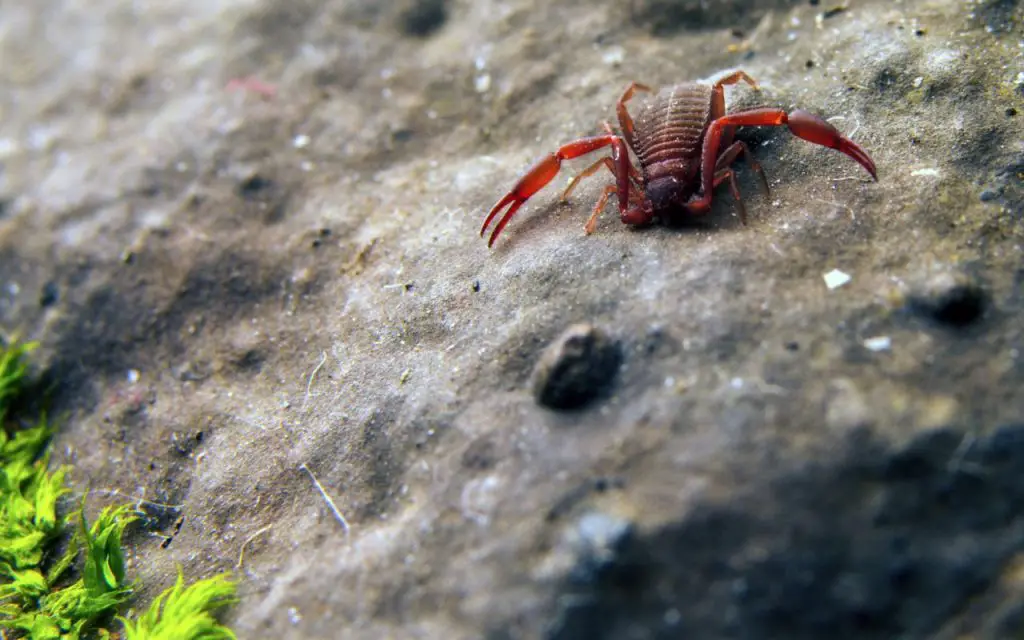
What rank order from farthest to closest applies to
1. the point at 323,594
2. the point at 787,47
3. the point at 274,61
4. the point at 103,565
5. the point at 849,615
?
the point at 274,61 → the point at 787,47 → the point at 103,565 → the point at 323,594 → the point at 849,615

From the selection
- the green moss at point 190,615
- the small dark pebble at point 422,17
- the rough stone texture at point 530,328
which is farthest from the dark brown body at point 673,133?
the green moss at point 190,615

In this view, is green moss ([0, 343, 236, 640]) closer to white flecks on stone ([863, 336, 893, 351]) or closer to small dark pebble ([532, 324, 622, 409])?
small dark pebble ([532, 324, 622, 409])

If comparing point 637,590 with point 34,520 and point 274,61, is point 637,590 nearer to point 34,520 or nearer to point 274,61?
point 34,520

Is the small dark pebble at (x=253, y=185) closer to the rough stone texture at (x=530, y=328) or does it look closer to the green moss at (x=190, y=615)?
the rough stone texture at (x=530, y=328)

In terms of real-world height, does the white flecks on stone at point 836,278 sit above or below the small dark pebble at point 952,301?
above

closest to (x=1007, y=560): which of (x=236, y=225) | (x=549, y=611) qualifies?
(x=549, y=611)

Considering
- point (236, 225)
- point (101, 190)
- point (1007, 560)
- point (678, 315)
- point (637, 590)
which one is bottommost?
point (1007, 560)
